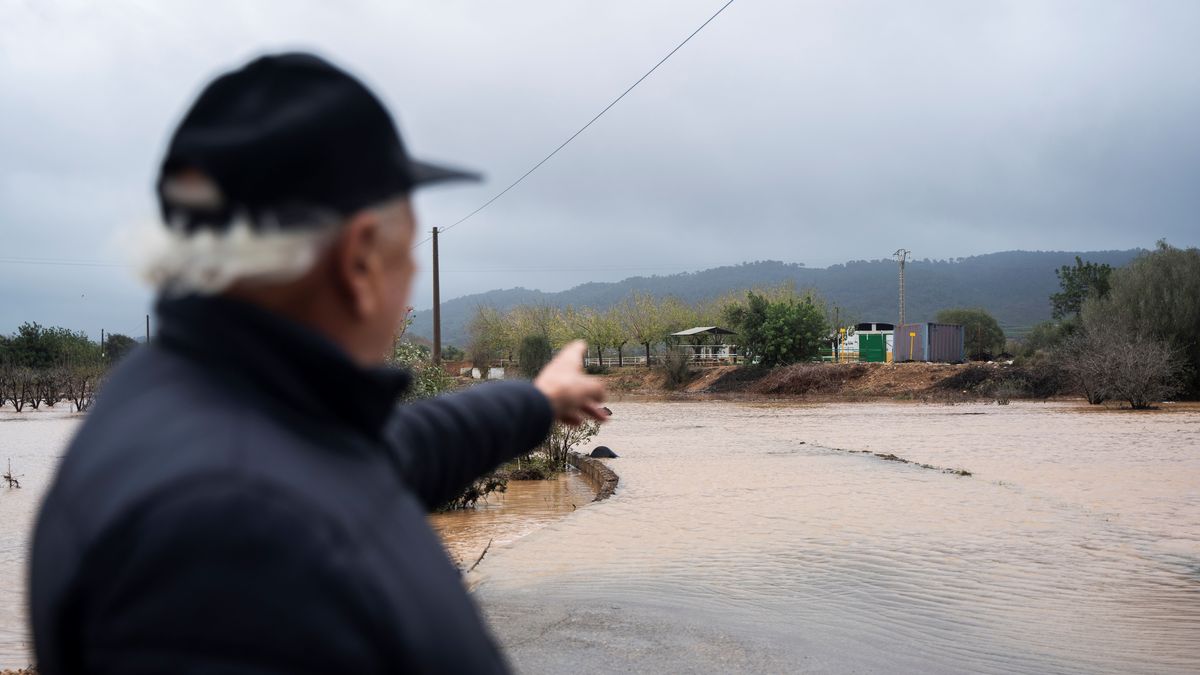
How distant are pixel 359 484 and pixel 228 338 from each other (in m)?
0.19

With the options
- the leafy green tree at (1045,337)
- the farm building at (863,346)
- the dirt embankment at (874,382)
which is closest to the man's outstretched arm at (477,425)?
the dirt embankment at (874,382)

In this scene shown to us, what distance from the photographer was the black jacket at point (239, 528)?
2.71 ft

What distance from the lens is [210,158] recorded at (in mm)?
960

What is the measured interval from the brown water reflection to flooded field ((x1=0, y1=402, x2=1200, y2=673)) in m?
0.06

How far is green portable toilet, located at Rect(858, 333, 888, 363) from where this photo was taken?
64812 millimetres

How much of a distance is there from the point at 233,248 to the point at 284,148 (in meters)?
0.11

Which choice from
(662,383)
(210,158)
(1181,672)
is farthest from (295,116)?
(662,383)

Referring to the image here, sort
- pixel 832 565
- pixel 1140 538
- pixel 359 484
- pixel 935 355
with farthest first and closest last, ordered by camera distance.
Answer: pixel 935 355
pixel 1140 538
pixel 832 565
pixel 359 484

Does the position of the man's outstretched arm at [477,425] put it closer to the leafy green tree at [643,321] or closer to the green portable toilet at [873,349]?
the green portable toilet at [873,349]

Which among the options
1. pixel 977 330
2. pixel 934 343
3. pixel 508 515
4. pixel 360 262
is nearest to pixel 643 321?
pixel 977 330

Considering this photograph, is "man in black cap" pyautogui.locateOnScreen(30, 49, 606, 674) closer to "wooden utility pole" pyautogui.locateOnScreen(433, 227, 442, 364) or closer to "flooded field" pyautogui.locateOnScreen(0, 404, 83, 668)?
"flooded field" pyautogui.locateOnScreen(0, 404, 83, 668)

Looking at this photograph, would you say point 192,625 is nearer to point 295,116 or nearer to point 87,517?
point 87,517

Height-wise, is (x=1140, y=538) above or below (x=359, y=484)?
below

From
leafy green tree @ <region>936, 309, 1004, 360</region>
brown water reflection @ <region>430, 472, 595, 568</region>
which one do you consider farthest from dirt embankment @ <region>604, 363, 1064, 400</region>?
brown water reflection @ <region>430, 472, 595, 568</region>
